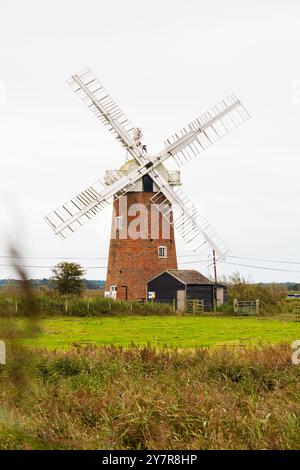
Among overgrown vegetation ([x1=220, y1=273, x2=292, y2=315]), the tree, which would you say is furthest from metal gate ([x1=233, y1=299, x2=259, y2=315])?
the tree

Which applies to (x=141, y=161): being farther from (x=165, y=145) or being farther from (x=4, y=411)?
(x=4, y=411)

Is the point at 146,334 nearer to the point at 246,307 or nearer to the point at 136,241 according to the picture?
the point at 136,241

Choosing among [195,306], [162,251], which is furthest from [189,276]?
[162,251]

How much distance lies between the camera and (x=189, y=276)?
151ft

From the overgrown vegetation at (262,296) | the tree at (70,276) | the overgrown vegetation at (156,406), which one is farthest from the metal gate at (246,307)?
the overgrown vegetation at (156,406)

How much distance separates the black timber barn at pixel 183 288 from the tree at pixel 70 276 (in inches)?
163

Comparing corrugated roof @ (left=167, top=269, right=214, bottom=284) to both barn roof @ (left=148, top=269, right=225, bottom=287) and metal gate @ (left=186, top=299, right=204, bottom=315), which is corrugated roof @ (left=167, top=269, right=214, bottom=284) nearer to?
barn roof @ (left=148, top=269, right=225, bottom=287)

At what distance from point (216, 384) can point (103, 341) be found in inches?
379

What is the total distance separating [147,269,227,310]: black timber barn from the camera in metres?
43.0

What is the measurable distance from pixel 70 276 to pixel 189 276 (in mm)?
6961

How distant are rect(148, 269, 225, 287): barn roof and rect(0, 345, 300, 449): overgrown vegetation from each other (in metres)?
28.4

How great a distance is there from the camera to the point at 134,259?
40938 millimetres

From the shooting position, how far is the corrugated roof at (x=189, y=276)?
4370 centimetres

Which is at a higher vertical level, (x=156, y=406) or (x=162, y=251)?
(x=162, y=251)
